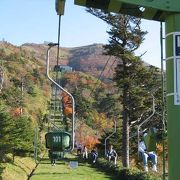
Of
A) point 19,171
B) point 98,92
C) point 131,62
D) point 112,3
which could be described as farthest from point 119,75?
point 98,92

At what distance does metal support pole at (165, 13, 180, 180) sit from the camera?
4.70 m

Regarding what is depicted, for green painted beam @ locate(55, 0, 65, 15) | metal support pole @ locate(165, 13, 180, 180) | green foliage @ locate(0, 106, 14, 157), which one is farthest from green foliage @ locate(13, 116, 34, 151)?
metal support pole @ locate(165, 13, 180, 180)

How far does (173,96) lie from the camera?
4723mm

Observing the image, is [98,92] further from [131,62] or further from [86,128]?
[131,62]

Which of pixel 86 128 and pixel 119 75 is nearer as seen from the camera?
pixel 119 75

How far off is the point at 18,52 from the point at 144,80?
4768 inches

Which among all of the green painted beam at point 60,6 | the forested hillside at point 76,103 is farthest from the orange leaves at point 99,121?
the green painted beam at point 60,6

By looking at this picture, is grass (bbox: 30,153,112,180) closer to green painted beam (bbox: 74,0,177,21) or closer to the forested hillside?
the forested hillside

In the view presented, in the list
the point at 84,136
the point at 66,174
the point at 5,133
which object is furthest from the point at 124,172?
the point at 84,136

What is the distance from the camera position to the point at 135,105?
121 ft

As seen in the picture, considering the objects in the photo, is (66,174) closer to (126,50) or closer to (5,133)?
(5,133)

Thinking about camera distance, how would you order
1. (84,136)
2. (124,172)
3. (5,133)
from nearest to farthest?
(124,172), (5,133), (84,136)

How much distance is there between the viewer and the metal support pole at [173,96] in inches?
185

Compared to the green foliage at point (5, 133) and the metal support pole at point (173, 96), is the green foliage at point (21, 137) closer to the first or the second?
the green foliage at point (5, 133)
